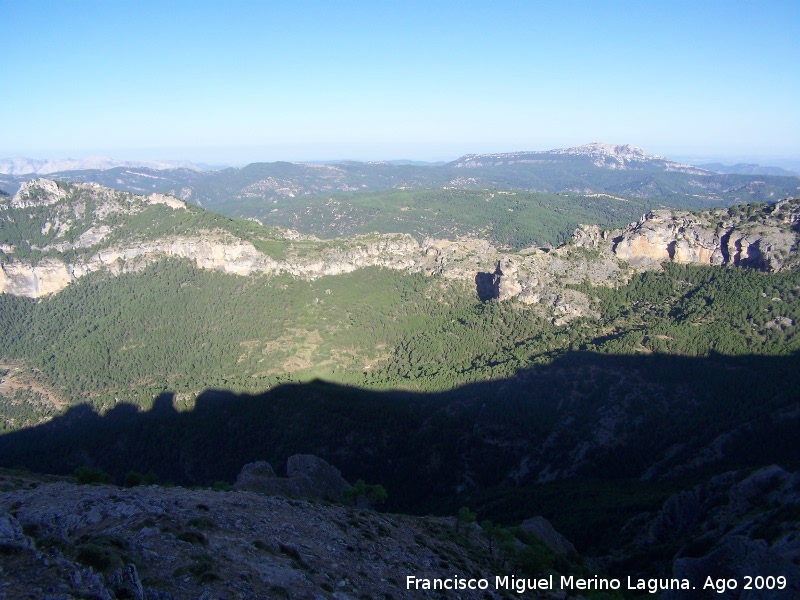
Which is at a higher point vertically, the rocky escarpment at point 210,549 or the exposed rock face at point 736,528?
the rocky escarpment at point 210,549

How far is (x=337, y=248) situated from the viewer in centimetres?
16562

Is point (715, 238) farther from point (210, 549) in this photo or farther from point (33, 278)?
point (33, 278)

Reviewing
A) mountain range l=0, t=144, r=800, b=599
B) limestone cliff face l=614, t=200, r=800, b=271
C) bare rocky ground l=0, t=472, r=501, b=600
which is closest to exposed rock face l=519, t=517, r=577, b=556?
mountain range l=0, t=144, r=800, b=599

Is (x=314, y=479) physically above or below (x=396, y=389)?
above

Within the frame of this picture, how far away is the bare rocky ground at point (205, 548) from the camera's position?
17016 mm

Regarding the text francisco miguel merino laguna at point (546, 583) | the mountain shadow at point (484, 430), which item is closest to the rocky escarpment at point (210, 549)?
the text francisco miguel merino laguna at point (546, 583)

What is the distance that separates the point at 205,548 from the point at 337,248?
480ft

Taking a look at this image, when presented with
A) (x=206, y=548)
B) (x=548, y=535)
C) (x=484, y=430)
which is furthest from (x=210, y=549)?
(x=484, y=430)

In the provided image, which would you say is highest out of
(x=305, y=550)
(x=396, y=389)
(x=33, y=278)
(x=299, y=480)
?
(x=33, y=278)

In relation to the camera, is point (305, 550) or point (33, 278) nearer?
point (305, 550)

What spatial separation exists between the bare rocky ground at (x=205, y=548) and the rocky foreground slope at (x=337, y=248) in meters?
104

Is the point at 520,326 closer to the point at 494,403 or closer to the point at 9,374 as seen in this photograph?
the point at 494,403

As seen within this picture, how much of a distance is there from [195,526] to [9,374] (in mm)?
142793

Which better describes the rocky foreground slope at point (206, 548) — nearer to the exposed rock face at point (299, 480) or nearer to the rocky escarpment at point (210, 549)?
the rocky escarpment at point (210, 549)
